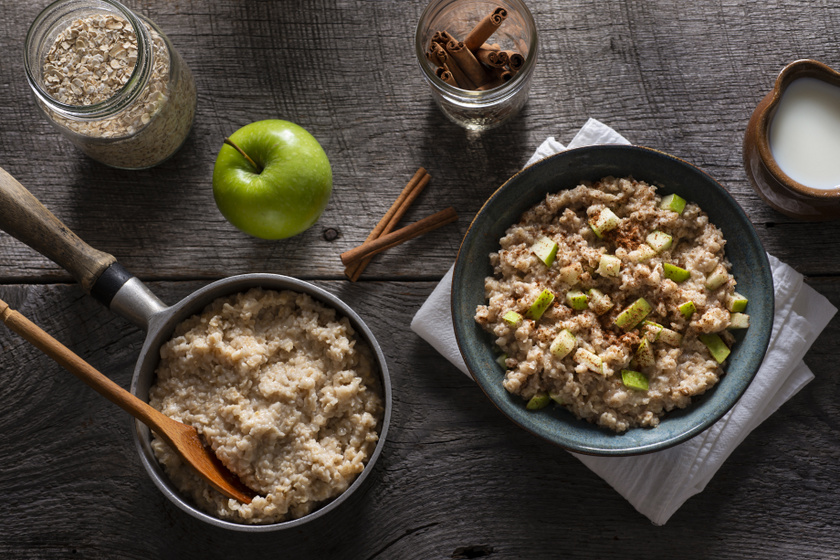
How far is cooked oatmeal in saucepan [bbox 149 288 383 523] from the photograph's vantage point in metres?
1.69

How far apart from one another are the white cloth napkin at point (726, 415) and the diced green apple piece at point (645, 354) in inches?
14.7

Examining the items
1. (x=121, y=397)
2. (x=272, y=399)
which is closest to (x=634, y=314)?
(x=272, y=399)

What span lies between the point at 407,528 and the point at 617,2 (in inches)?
70.6

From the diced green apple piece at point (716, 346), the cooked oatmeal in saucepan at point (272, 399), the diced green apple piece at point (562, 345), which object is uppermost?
the diced green apple piece at point (562, 345)

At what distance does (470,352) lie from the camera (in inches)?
66.9

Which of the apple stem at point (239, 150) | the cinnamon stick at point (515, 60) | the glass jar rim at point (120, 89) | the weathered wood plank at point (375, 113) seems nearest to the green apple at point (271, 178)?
the apple stem at point (239, 150)

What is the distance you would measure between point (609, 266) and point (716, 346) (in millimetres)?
349

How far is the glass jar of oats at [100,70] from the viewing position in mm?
1767

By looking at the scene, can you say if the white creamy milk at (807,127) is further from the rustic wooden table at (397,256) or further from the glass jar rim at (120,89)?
the glass jar rim at (120,89)

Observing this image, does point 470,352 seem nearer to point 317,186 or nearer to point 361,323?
point 361,323

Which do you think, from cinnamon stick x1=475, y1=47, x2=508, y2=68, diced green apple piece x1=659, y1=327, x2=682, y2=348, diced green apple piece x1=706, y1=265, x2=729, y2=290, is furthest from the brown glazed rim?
cinnamon stick x1=475, y1=47, x2=508, y2=68

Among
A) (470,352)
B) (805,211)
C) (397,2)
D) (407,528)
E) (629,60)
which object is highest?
(397,2)

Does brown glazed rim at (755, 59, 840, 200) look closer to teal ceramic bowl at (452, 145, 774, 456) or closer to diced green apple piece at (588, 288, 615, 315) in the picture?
teal ceramic bowl at (452, 145, 774, 456)

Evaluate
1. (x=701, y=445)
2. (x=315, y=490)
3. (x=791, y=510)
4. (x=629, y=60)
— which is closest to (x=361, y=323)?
(x=315, y=490)
